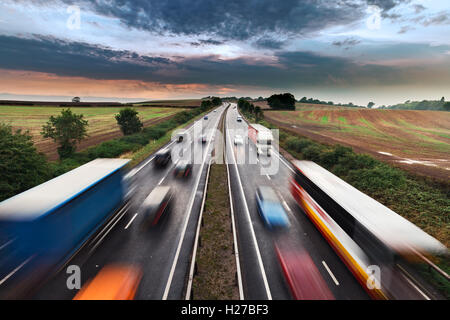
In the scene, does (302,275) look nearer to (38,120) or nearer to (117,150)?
(117,150)

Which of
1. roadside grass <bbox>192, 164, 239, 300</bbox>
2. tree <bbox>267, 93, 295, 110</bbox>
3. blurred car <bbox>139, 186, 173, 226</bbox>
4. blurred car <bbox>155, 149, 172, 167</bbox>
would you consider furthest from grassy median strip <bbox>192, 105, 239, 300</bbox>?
tree <bbox>267, 93, 295, 110</bbox>

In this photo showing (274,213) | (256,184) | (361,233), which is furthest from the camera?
(256,184)

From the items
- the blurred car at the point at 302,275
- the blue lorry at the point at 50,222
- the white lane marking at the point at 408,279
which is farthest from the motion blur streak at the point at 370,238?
the blue lorry at the point at 50,222

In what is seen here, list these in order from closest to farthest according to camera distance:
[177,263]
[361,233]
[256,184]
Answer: [361,233], [177,263], [256,184]

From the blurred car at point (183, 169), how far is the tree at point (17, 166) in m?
12.7

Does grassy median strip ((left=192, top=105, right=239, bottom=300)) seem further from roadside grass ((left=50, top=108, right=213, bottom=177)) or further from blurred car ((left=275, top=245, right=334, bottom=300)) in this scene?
roadside grass ((left=50, top=108, right=213, bottom=177))

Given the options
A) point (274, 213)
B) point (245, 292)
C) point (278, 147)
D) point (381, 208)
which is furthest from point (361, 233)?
point (278, 147)

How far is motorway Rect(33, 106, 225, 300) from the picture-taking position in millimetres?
9305

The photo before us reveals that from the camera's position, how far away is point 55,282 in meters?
9.58

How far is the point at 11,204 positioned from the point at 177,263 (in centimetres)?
873
